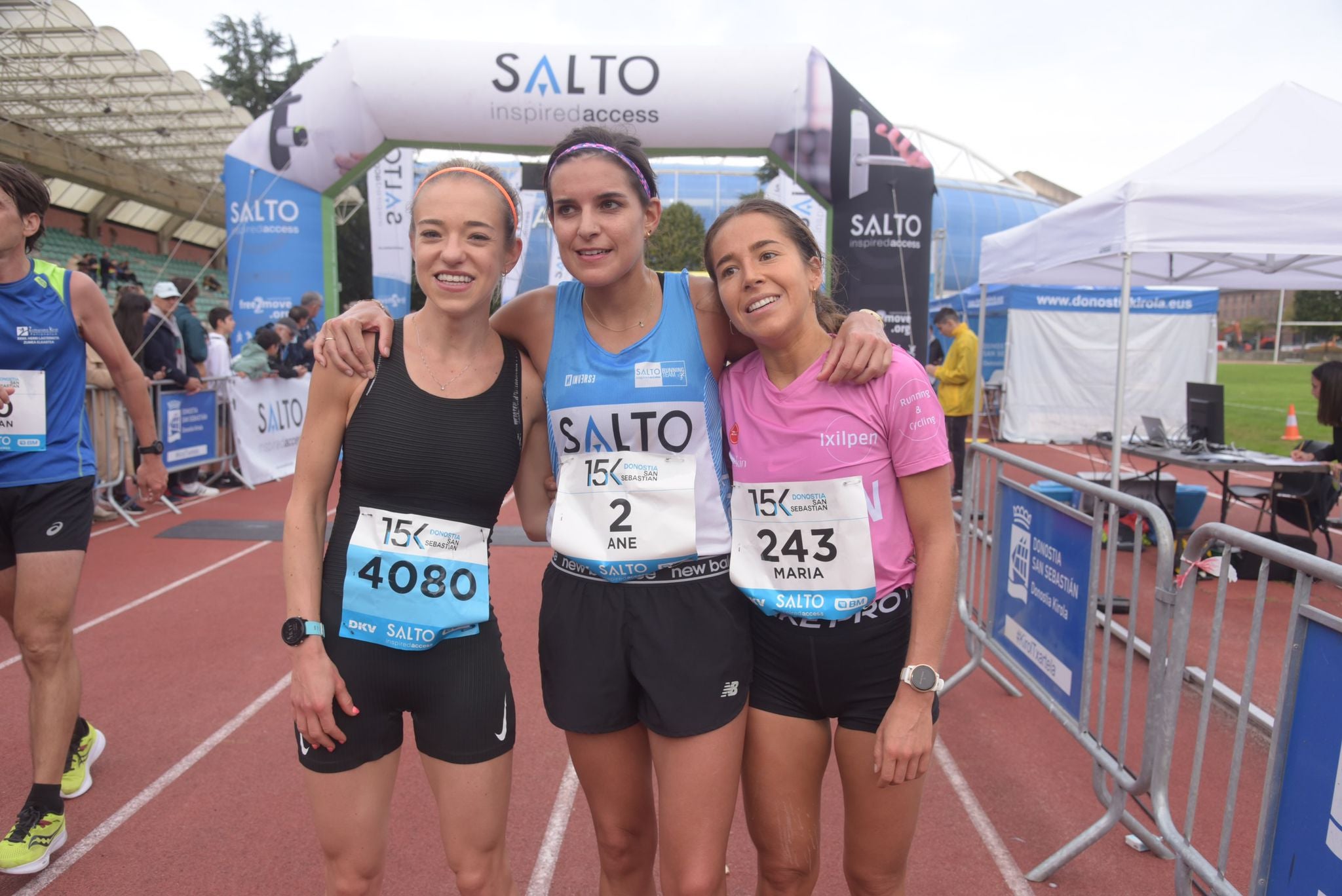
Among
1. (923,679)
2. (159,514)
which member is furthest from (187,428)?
(923,679)

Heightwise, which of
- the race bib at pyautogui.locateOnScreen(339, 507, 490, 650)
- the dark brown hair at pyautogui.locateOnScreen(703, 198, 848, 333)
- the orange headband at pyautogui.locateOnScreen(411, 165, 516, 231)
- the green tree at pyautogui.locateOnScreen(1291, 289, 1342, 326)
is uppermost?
the green tree at pyautogui.locateOnScreen(1291, 289, 1342, 326)

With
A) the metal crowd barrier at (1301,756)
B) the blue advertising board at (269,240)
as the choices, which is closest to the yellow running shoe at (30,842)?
the metal crowd barrier at (1301,756)

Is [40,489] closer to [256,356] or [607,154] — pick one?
[607,154]

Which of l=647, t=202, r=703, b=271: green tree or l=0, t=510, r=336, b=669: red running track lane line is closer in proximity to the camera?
l=0, t=510, r=336, b=669: red running track lane line

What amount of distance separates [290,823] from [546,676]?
5.47 feet

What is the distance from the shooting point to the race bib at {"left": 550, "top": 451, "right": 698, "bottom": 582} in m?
1.80

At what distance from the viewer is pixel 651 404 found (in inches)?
72.5

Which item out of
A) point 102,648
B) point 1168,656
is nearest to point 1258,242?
point 1168,656

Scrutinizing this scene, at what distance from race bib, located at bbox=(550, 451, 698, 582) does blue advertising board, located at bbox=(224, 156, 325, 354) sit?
287 inches

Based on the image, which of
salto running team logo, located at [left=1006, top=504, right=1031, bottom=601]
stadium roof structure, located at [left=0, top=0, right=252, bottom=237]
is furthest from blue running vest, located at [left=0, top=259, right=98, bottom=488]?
stadium roof structure, located at [left=0, top=0, right=252, bottom=237]

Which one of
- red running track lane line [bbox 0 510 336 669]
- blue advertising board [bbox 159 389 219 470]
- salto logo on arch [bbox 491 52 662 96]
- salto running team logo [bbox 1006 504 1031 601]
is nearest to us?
salto running team logo [bbox 1006 504 1031 601]

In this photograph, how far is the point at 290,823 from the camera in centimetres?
293

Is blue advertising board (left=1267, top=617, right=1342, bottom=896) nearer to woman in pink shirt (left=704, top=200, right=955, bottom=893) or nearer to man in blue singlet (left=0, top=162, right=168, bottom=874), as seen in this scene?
woman in pink shirt (left=704, top=200, right=955, bottom=893)

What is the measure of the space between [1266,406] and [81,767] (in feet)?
95.0
